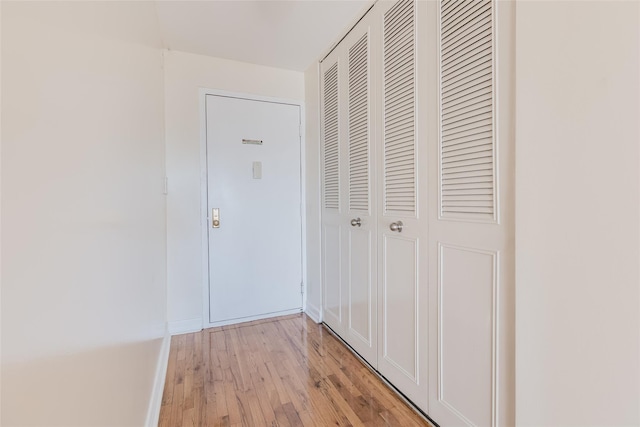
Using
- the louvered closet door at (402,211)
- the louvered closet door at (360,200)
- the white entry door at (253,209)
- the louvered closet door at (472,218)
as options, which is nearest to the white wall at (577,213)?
the louvered closet door at (472,218)

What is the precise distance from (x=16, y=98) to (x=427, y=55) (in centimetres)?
152

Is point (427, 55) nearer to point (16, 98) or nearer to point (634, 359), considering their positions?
point (634, 359)

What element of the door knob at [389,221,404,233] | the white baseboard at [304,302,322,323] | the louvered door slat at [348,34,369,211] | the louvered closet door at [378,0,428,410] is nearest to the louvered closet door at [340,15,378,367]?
the louvered door slat at [348,34,369,211]

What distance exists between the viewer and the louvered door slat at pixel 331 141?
2.33 meters

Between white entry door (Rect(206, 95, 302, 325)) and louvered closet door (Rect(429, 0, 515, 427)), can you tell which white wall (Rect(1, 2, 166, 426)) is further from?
white entry door (Rect(206, 95, 302, 325))

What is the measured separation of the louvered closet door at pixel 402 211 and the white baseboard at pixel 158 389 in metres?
1.30

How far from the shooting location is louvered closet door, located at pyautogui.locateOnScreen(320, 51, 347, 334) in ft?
7.47

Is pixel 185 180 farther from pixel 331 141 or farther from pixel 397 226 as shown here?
pixel 397 226

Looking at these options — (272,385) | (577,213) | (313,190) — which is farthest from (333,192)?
(577,213)

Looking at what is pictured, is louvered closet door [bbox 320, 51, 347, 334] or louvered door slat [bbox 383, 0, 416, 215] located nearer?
louvered door slat [bbox 383, 0, 416, 215]

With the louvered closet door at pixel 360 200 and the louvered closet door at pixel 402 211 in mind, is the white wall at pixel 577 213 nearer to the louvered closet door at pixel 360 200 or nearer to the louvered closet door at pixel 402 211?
the louvered closet door at pixel 402 211

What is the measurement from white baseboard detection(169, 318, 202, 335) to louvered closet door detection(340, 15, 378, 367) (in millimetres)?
1341

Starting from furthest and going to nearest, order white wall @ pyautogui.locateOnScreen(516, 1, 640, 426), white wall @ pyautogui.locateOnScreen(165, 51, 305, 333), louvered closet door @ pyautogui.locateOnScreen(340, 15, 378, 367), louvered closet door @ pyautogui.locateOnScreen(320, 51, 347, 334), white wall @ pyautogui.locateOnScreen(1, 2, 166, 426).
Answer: white wall @ pyautogui.locateOnScreen(165, 51, 305, 333) → louvered closet door @ pyautogui.locateOnScreen(320, 51, 347, 334) → louvered closet door @ pyautogui.locateOnScreen(340, 15, 378, 367) → white wall @ pyautogui.locateOnScreen(516, 1, 640, 426) → white wall @ pyautogui.locateOnScreen(1, 2, 166, 426)

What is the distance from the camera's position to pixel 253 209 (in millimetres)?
2746
